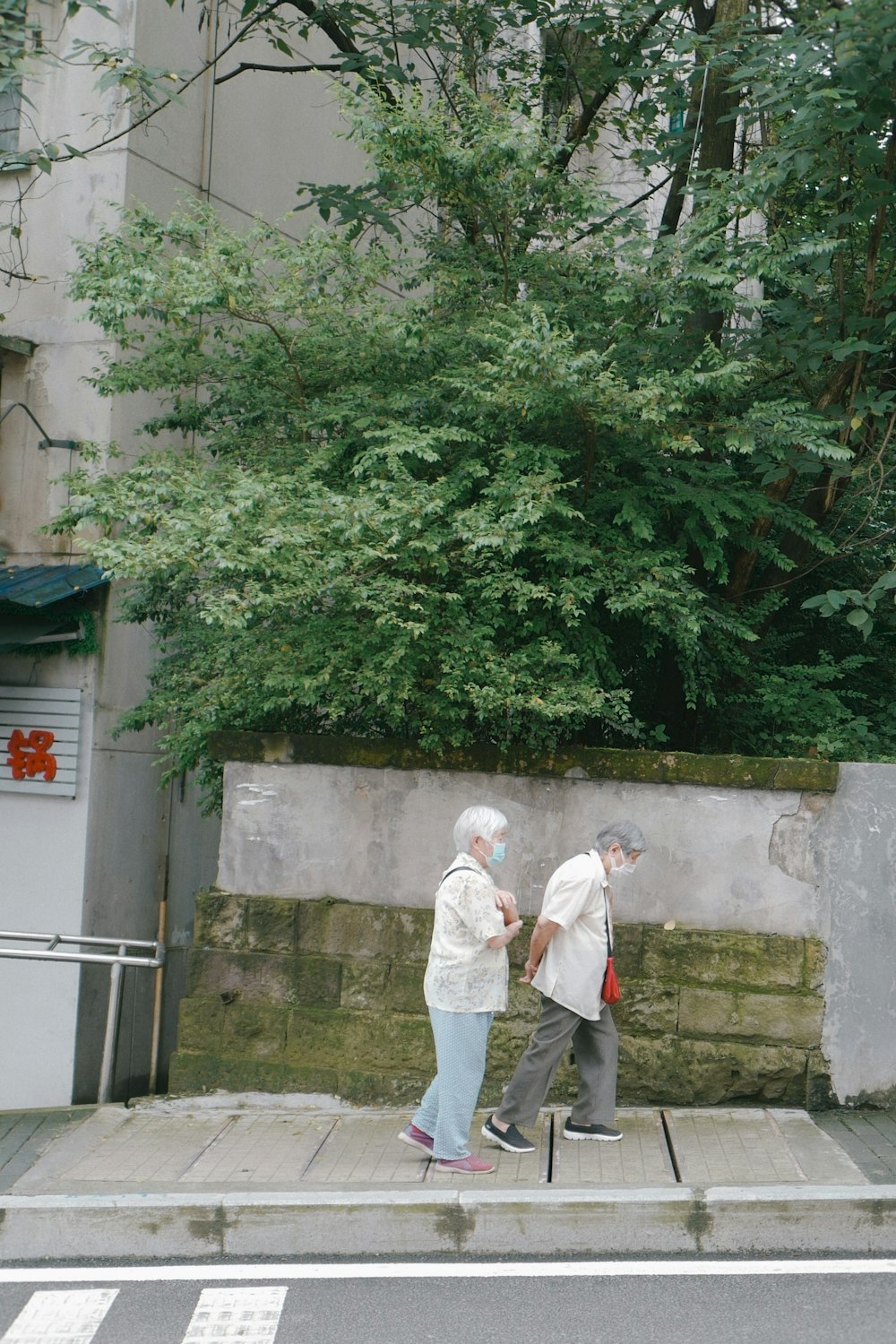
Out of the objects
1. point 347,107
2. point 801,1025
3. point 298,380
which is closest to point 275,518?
point 298,380

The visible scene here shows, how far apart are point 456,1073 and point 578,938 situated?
86 centimetres

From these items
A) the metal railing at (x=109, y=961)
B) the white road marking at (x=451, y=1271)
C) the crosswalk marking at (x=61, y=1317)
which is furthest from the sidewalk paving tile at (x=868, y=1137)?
the metal railing at (x=109, y=961)

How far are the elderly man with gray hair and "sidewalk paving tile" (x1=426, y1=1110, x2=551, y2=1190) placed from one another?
0.08 metres

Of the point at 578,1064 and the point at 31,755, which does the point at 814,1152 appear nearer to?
the point at 578,1064

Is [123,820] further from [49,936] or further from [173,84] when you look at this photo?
[173,84]

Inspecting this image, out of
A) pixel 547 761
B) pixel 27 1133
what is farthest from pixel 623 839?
pixel 27 1133

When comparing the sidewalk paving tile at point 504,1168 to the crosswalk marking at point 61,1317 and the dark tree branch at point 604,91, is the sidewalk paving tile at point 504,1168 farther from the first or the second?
the dark tree branch at point 604,91

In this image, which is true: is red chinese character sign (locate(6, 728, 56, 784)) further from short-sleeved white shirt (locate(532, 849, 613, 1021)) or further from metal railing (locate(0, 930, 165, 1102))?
short-sleeved white shirt (locate(532, 849, 613, 1021))

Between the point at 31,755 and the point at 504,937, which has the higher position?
the point at 31,755

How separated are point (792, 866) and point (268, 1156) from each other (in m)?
3.04

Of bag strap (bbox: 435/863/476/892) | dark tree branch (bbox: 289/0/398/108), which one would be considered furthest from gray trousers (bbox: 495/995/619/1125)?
dark tree branch (bbox: 289/0/398/108)

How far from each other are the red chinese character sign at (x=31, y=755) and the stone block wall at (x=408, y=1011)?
3.02 meters

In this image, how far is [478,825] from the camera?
5.86 metres

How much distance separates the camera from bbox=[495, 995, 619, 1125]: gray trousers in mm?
6168
